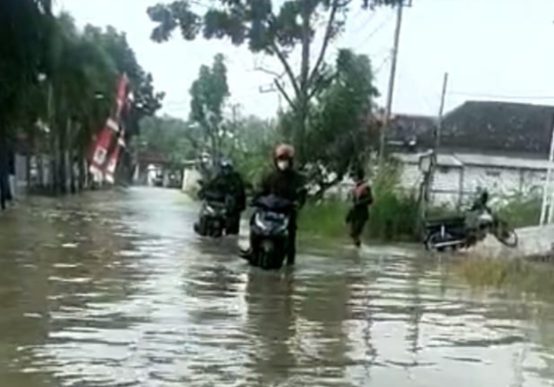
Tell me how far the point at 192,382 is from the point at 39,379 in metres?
0.89

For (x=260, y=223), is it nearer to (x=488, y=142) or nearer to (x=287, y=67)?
(x=287, y=67)

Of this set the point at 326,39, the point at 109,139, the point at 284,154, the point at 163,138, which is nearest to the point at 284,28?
the point at 326,39

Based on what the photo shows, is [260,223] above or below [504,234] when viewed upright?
above

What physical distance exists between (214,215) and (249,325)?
12981 millimetres

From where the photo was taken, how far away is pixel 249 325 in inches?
395

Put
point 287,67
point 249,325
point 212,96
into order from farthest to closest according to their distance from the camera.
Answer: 1. point 212,96
2. point 287,67
3. point 249,325

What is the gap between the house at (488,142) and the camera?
54.7 metres

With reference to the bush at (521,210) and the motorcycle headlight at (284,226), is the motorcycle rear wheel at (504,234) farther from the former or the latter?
the motorcycle headlight at (284,226)

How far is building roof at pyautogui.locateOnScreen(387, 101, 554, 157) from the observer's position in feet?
193

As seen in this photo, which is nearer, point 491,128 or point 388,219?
point 388,219

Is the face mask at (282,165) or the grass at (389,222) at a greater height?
the face mask at (282,165)

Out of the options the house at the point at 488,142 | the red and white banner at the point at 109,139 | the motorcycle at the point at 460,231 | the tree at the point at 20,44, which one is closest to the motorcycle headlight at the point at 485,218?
the motorcycle at the point at 460,231

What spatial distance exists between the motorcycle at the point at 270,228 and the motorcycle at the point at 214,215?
23.0ft

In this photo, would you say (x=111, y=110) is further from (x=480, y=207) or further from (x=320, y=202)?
(x=480, y=207)
